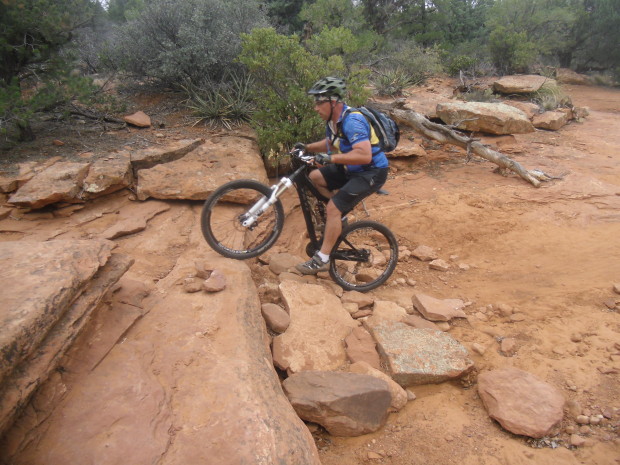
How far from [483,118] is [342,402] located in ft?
23.6

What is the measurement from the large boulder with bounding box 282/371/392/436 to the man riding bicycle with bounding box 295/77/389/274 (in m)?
1.52

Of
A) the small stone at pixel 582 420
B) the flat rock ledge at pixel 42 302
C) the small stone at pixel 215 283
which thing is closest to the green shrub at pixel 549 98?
the small stone at pixel 582 420

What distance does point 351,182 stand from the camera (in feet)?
12.3

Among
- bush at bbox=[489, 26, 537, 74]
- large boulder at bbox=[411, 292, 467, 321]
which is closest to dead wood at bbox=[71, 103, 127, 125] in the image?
large boulder at bbox=[411, 292, 467, 321]

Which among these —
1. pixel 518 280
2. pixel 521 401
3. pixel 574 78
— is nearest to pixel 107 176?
pixel 521 401

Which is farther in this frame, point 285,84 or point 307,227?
point 285,84

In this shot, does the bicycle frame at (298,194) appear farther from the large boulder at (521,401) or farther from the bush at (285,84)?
the large boulder at (521,401)

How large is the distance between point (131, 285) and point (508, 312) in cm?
348

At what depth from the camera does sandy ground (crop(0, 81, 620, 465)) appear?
8.84ft

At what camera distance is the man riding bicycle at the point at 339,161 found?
137 inches

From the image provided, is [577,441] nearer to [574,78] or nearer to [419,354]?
[419,354]

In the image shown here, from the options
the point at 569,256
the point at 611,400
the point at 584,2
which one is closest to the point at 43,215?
the point at 611,400

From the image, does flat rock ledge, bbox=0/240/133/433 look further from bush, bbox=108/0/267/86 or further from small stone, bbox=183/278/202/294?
bush, bbox=108/0/267/86

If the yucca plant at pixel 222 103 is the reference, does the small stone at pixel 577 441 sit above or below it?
below
